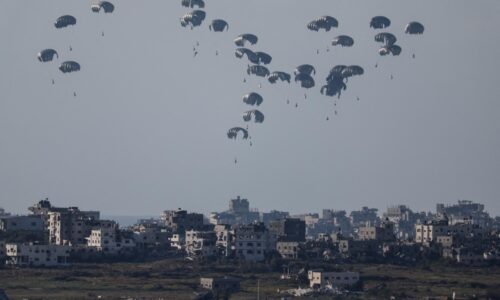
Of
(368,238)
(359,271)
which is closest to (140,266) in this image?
(359,271)

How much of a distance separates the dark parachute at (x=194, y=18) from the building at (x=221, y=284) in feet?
112

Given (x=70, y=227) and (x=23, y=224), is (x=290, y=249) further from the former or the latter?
(x=23, y=224)

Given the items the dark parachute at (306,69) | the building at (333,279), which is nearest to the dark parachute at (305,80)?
the dark parachute at (306,69)

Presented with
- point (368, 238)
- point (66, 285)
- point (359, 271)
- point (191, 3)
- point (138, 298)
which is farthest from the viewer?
point (368, 238)

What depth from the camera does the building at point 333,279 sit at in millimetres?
122312

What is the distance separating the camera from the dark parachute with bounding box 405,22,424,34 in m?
148

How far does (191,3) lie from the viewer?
147125 mm

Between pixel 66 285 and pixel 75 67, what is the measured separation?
31.9m

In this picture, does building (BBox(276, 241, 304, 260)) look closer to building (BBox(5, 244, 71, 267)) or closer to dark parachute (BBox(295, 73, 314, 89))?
dark parachute (BBox(295, 73, 314, 89))

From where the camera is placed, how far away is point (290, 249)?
15650cm

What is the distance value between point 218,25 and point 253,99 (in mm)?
8502

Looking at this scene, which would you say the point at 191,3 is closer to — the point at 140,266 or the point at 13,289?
the point at 140,266

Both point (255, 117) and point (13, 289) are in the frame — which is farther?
point (255, 117)

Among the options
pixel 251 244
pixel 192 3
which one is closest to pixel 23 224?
pixel 251 244
